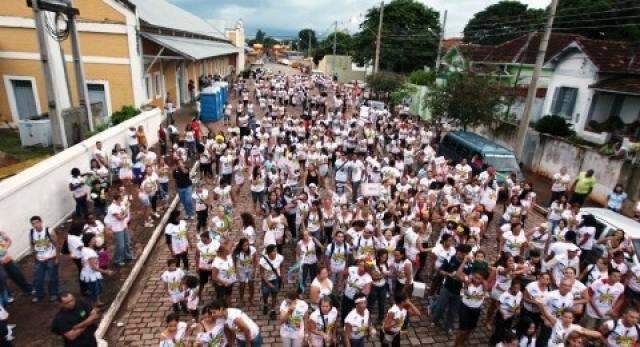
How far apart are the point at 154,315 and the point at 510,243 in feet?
23.4

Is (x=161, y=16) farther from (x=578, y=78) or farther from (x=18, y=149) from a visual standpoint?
(x=578, y=78)

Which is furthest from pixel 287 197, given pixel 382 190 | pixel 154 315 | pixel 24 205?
pixel 24 205

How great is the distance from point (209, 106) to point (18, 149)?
11.0 m

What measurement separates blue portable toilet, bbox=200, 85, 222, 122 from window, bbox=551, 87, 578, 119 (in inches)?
792

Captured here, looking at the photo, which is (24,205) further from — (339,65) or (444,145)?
(339,65)

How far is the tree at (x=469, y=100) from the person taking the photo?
18.8 m

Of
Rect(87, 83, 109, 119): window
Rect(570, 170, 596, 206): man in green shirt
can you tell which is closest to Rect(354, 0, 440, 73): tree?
Rect(87, 83, 109, 119): window

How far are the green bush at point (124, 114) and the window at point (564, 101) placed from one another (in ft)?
73.9

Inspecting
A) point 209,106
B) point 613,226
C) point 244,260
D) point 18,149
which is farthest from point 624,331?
point 209,106

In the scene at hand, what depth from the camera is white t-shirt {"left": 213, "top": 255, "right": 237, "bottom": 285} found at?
22.3 feet

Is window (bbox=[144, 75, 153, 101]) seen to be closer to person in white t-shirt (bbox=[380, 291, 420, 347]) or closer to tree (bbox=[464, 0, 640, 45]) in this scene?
tree (bbox=[464, 0, 640, 45])

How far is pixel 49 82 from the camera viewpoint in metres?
11.4

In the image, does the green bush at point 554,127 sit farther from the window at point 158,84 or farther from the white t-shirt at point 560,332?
the window at point 158,84

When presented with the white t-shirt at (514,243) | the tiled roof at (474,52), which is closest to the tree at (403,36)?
the tiled roof at (474,52)
